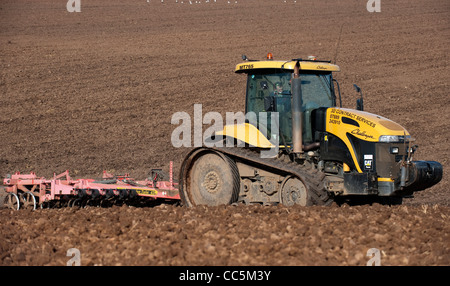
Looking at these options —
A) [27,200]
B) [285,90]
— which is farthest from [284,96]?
[27,200]

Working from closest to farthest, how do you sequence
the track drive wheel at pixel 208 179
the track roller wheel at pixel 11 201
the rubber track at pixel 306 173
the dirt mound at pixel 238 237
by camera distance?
the dirt mound at pixel 238 237
the rubber track at pixel 306 173
the track drive wheel at pixel 208 179
the track roller wheel at pixel 11 201

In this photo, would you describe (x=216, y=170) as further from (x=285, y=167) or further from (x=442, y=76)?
(x=442, y=76)

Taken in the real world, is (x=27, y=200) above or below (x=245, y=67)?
below

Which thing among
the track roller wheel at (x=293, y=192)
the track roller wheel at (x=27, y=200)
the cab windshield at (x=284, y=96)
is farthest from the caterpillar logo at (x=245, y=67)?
the track roller wheel at (x=27, y=200)

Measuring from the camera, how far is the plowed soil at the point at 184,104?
6.88m

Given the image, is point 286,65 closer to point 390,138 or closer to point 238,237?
point 390,138

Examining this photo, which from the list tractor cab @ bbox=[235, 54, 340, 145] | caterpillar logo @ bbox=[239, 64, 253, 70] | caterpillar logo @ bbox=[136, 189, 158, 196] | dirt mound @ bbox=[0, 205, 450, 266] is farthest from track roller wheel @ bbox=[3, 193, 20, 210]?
caterpillar logo @ bbox=[239, 64, 253, 70]

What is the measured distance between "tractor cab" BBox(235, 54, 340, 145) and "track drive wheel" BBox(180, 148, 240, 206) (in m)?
0.85

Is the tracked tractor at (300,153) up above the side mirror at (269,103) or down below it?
below

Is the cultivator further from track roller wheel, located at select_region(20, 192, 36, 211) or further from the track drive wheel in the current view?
the track drive wheel

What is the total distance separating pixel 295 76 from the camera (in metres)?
9.41

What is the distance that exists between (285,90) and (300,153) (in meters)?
0.96

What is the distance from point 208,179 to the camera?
10445 millimetres

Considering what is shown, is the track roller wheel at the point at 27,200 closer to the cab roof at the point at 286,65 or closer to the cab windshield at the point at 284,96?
the cab windshield at the point at 284,96
